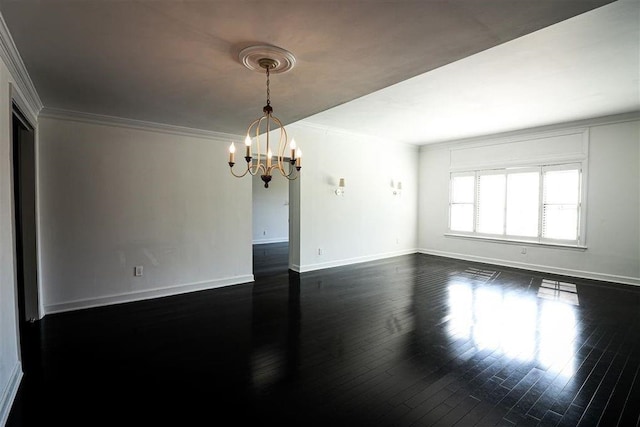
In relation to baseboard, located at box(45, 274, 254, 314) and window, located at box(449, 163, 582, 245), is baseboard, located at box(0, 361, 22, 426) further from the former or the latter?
window, located at box(449, 163, 582, 245)

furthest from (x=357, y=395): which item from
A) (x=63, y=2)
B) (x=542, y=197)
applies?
(x=542, y=197)

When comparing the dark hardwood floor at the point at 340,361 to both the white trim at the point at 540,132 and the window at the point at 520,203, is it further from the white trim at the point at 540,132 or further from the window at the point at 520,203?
the white trim at the point at 540,132

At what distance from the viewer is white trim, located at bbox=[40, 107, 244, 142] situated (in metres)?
3.68

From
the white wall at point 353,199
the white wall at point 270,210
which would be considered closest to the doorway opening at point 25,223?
the white wall at point 353,199

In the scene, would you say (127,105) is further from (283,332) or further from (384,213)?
(384,213)

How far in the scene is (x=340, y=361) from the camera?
2670mm

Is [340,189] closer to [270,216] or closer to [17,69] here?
[270,216]

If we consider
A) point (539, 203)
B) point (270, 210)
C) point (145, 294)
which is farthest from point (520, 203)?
point (145, 294)

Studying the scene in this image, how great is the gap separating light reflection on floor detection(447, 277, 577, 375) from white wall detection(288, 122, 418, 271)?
244 centimetres

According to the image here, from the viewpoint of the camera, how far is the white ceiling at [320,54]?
177cm

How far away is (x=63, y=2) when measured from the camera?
171cm

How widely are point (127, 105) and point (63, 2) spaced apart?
6.38 ft

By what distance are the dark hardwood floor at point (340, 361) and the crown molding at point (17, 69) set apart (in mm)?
2373

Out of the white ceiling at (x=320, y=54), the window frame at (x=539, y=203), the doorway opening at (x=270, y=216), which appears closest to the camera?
the white ceiling at (x=320, y=54)
